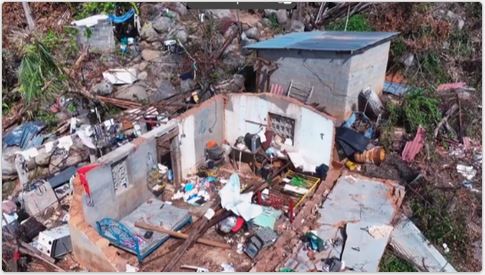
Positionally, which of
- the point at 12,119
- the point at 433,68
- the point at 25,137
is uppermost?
the point at 433,68

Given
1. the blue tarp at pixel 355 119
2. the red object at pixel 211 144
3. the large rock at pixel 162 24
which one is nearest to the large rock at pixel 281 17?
the large rock at pixel 162 24

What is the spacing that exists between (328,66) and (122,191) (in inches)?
307

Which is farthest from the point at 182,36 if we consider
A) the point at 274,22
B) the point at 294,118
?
the point at 294,118

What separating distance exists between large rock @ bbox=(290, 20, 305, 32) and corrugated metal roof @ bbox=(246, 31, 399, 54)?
3.63 meters

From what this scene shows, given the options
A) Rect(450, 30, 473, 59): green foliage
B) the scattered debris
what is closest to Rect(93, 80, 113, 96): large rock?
the scattered debris

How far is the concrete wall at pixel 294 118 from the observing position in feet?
42.3

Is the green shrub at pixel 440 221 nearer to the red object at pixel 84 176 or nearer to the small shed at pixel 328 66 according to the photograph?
the small shed at pixel 328 66

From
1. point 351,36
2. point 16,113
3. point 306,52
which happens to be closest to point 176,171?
point 306,52

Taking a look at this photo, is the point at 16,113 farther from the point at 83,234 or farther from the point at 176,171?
the point at 83,234

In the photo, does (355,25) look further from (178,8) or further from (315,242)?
(315,242)

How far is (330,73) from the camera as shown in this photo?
47.2 feet

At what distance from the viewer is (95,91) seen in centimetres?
1639

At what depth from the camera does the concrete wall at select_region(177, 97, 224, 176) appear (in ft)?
42.3

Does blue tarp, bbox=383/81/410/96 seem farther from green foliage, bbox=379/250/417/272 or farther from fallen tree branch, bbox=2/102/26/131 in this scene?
fallen tree branch, bbox=2/102/26/131
